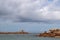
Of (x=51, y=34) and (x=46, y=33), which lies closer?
(x=51, y=34)

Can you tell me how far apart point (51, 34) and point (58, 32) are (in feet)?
13.7

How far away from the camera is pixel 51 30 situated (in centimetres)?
13050

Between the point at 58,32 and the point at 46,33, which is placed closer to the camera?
the point at 58,32

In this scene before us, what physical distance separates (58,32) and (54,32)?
7.22ft

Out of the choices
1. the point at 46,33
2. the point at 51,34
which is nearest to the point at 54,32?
the point at 51,34

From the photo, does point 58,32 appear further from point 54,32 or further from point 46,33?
point 46,33

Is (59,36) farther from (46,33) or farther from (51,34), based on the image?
(46,33)

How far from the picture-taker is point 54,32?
126000mm

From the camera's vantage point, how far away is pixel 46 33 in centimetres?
13588

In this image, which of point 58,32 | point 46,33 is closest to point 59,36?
point 58,32

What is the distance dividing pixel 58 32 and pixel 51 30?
20.4 feet

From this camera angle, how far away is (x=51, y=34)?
127000 millimetres

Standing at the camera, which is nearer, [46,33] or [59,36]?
[59,36]

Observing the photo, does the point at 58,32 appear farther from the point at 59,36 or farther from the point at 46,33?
the point at 46,33
